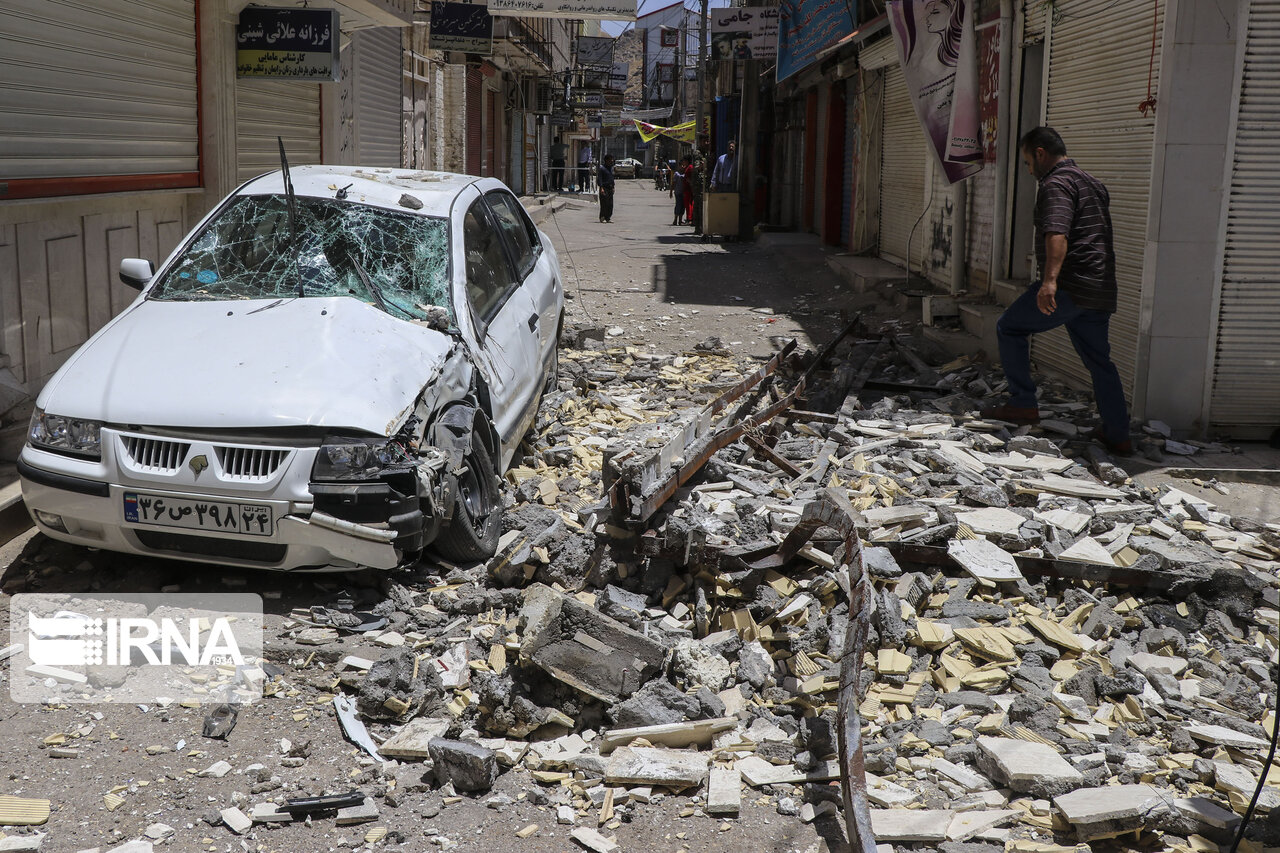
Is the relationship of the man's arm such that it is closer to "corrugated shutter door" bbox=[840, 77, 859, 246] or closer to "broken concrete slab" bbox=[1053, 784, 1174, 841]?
"broken concrete slab" bbox=[1053, 784, 1174, 841]

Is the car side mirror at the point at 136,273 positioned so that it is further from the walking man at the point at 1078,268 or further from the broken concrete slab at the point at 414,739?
the walking man at the point at 1078,268

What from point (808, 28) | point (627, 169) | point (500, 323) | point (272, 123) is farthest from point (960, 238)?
point (627, 169)

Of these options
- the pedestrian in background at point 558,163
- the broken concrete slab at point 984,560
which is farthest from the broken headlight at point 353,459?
the pedestrian in background at point 558,163

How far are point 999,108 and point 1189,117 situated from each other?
172 inches

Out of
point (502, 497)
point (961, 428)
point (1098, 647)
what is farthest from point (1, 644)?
point (961, 428)

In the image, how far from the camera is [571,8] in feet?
59.4

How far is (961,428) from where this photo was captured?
723cm

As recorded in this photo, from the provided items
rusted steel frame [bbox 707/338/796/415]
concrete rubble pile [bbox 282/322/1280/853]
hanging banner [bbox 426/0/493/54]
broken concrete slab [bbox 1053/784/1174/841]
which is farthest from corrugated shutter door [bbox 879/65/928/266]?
broken concrete slab [bbox 1053/784/1174/841]

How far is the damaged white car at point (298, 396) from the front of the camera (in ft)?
14.2

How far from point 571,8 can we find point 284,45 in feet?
28.4

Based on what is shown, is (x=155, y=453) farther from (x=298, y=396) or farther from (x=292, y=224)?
(x=292, y=224)

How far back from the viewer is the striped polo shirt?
6.68m

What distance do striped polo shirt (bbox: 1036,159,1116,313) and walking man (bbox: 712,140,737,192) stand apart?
20198mm

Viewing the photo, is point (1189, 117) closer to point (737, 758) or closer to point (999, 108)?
point (999, 108)
